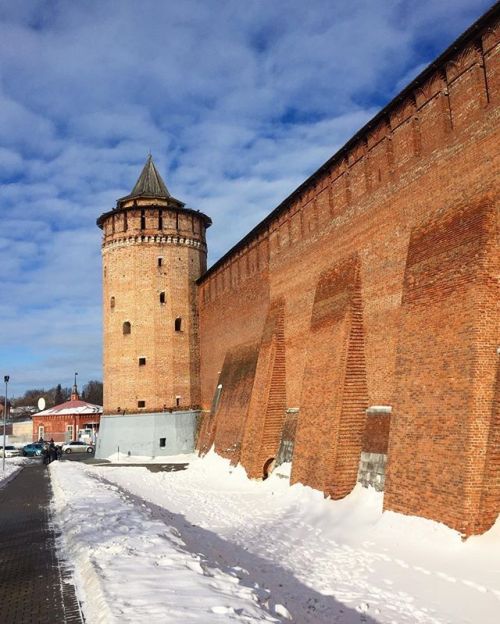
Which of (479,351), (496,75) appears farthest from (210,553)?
(496,75)

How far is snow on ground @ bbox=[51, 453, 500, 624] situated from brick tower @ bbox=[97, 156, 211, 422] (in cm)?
1303

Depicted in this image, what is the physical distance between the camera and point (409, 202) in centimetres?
1131

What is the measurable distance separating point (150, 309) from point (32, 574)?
20.1 m

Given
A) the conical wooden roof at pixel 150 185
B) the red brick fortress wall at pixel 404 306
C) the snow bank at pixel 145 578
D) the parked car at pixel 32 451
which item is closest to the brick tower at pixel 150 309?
the conical wooden roof at pixel 150 185

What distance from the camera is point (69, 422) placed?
160 ft

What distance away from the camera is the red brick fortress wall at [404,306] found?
844 cm

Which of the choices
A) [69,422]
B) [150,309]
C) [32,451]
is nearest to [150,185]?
[150,309]

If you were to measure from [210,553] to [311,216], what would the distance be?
10.1m

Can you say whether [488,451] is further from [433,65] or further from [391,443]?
[433,65]

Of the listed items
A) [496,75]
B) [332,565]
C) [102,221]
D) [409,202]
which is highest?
[102,221]

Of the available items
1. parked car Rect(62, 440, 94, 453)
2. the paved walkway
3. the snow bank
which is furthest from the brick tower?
the snow bank

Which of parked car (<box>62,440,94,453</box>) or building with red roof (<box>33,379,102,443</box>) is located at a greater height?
building with red roof (<box>33,379,102,443</box>)

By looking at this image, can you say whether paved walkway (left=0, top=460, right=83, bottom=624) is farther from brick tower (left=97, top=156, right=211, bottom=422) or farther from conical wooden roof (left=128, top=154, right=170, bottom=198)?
conical wooden roof (left=128, top=154, right=170, bottom=198)

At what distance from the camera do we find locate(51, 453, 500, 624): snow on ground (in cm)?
564
